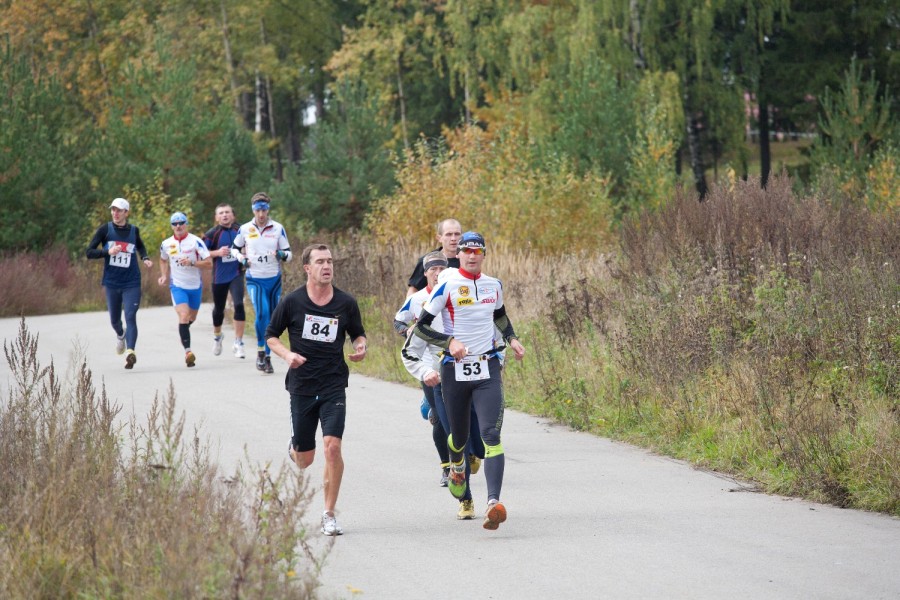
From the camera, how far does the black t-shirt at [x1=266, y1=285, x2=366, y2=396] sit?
879cm

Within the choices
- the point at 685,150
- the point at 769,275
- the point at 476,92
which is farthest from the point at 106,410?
the point at 685,150

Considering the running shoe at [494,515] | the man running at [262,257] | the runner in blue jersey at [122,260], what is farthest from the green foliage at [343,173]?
the running shoe at [494,515]

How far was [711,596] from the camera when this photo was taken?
6734mm

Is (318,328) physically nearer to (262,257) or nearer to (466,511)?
(466,511)

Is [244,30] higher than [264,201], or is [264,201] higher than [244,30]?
[244,30]

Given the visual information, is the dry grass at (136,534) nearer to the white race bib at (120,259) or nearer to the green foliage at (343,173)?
the white race bib at (120,259)

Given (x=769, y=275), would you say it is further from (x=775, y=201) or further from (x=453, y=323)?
(x=453, y=323)

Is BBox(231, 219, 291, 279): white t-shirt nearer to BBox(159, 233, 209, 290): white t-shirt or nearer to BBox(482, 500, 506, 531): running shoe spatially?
BBox(159, 233, 209, 290): white t-shirt

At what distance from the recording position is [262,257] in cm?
1733

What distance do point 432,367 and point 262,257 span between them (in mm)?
7801

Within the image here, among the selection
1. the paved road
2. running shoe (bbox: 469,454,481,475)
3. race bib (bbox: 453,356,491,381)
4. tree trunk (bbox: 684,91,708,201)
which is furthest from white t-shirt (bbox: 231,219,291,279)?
tree trunk (bbox: 684,91,708,201)

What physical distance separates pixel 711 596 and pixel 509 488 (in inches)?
132

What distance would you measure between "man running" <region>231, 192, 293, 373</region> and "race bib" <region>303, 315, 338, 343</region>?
333 inches

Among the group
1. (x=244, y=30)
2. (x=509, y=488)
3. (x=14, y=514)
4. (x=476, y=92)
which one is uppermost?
(x=244, y=30)
